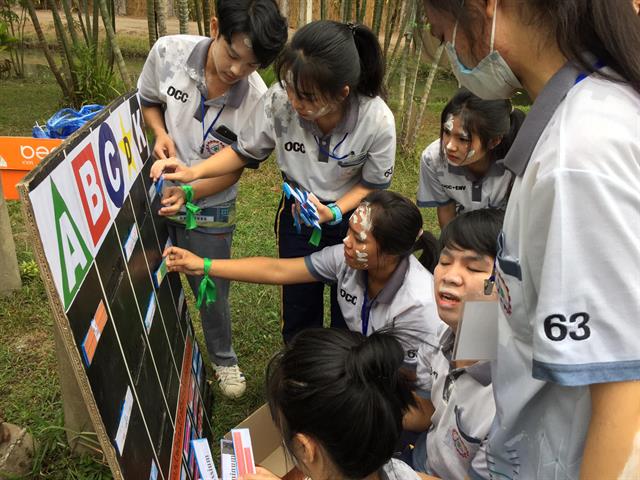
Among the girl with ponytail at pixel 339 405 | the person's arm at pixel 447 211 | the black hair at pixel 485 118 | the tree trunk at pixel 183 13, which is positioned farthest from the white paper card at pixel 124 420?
the tree trunk at pixel 183 13

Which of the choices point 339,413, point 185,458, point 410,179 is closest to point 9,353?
point 185,458

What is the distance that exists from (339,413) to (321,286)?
4.32 ft

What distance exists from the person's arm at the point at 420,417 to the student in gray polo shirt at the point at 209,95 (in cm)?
99

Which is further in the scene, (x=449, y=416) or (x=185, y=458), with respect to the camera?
(x=185, y=458)

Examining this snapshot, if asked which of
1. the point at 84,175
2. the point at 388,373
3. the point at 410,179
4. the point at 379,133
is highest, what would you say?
the point at 84,175

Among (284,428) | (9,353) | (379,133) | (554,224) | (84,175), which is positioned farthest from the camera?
(9,353)

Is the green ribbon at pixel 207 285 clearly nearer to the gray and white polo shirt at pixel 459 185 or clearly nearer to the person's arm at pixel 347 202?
the person's arm at pixel 347 202

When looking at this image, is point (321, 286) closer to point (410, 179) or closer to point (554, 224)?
point (554, 224)

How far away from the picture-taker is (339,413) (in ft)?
4.31

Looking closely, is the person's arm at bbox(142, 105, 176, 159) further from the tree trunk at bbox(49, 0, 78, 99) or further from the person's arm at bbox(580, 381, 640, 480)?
the tree trunk at bbox(49, 0, 78, 99)

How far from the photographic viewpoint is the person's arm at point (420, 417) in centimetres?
191

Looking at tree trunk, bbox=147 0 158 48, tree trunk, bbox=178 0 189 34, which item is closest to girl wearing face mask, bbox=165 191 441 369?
tree trunk, bbox=178 0 189 34

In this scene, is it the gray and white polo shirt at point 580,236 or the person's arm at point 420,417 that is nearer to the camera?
the gray and white polo shirt at point 580,236

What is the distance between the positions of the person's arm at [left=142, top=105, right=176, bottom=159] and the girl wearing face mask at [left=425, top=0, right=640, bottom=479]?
145 cm
